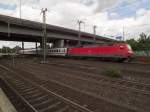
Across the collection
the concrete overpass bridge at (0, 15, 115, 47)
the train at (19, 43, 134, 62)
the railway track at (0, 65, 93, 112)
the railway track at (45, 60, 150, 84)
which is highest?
the concrete overpass bridge at (0, 15, 115, 47)

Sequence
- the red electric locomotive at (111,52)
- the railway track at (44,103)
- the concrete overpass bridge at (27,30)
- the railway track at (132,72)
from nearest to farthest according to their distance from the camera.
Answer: the railway track at (44,103) → the railway track at (132,72) → the red electric locomotive at (111,52) → the concrete overpass bridge at (27,30)

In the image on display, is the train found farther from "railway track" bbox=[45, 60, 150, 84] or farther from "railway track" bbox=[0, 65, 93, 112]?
"railway track" bbox=[0, 65, 93, 112]

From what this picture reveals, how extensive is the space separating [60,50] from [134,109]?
42.0 m

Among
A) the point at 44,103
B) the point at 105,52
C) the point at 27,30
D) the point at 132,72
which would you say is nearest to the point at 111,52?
the point at 105,52

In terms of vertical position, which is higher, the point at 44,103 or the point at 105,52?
the point at 105,52

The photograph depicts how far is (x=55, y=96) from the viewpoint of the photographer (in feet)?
33.1

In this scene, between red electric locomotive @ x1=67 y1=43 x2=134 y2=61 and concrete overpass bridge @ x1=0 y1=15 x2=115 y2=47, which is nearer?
red electric locomotive @ x1=67 y1=43 x2=134 y2=61

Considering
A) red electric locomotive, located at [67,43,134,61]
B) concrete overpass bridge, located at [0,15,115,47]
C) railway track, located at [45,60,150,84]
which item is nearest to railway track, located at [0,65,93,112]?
railway track, located at [45,60,150,84]

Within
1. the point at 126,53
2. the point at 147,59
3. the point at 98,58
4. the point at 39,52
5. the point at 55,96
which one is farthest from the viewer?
the point at 39,52

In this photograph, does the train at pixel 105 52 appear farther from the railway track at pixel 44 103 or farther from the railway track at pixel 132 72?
the railway track at pixel 44 103

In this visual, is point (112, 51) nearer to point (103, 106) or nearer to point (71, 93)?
point (71, 93)

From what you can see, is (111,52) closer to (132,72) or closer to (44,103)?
(132,72)

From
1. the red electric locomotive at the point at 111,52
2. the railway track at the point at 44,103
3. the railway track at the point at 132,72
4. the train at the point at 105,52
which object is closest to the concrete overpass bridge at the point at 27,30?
the train at the point at 105,52

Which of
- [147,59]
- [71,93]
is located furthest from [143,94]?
[147,59]
